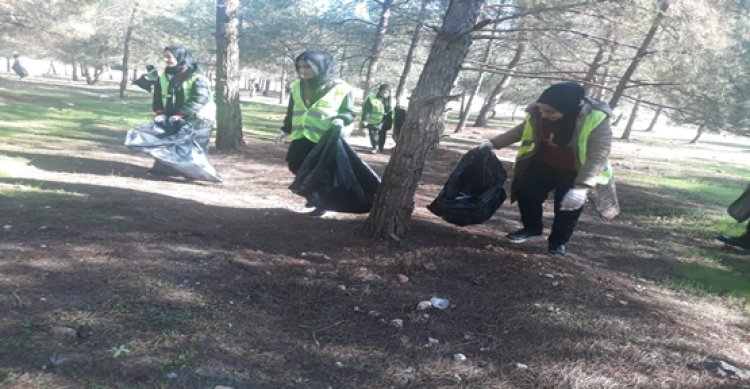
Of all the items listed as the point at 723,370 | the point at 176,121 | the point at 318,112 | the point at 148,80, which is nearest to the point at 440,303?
the point at 723,370

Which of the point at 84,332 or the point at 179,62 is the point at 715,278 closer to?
the point at 84,332

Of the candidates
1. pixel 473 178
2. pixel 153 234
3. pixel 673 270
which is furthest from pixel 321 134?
pixel 673 270

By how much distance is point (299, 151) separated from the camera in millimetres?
5746

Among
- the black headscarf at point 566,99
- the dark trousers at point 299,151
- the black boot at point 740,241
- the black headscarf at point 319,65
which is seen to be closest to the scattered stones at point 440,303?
the black headscarf at point 566,99

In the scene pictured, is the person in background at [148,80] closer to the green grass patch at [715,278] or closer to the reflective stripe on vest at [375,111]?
the reflective stripe on vest at [375,111]

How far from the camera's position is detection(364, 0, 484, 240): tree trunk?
14.0 feet

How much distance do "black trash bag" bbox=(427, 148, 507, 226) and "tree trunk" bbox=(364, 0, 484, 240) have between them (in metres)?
0.40

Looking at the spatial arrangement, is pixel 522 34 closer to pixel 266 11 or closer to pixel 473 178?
pixel 473 178

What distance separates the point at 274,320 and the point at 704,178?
1435cm

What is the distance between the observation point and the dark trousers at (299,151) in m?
5.68

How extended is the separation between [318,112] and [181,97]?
281 cm

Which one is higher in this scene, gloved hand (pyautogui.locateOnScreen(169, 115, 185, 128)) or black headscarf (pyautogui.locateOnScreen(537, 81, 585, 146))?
black headscarf (pyautogui.locateOnScreen(537, 81, 585, 146))

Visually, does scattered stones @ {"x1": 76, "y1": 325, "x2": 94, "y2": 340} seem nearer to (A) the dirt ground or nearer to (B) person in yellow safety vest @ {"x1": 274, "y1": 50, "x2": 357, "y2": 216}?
Answer: (A) the dirt ground

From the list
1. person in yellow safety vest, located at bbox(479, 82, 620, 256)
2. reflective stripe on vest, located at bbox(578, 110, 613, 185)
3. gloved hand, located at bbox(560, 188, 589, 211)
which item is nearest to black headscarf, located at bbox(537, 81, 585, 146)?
person in yellow safety vest, located at bbox(479, 82, 620, 256)
